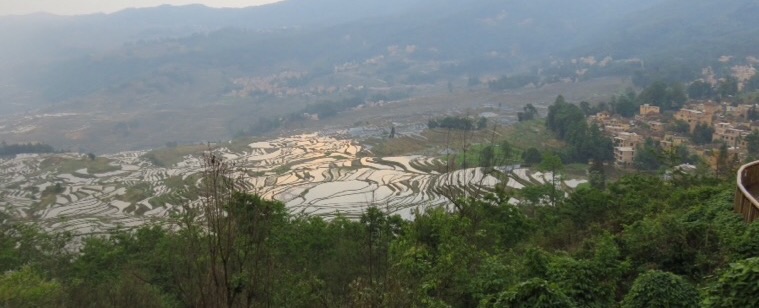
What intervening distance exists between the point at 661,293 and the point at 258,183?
85.8 feet

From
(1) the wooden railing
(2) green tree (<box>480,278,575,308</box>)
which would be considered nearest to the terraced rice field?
(1) the wooden railing

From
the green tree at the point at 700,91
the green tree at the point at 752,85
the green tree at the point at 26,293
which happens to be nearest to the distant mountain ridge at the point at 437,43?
the green tree at the point at 752,85

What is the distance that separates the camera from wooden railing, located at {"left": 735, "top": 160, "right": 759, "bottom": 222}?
21.5 feet

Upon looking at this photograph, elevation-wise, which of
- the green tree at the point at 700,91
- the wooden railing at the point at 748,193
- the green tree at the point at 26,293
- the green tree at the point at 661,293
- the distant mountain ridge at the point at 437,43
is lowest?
the green tree at the point at 700,91

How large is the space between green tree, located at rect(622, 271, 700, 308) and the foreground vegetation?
1 centimetres

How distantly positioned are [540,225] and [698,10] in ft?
446

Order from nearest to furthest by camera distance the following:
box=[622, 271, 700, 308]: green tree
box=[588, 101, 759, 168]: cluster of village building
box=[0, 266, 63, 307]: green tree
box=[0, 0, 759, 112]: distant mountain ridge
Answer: box=[622, 271, 700, 308]: green tree < box=[0, 266, 63, 307]: green tree < box=[588, 101, 759, 168]: cluster of village building < box=[0, 0, 759, 112]: distant mountain ridge

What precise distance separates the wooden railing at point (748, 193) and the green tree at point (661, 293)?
2.12 m

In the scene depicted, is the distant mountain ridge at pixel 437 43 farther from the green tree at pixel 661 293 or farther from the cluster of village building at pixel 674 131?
the green tree at pixel 661 293

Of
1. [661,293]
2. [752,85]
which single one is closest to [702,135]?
[752,85]

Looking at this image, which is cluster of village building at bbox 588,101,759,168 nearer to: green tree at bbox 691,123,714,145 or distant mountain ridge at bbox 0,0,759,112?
green tree at bbox 691,123,714,145

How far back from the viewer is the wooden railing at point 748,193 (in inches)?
258

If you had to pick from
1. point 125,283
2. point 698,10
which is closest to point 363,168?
point 125,283

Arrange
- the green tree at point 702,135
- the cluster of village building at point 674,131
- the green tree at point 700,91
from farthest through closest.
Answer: the green tree at point 700,91 < the green tree at point 702,135 < the cluster of village building at point 674,131
